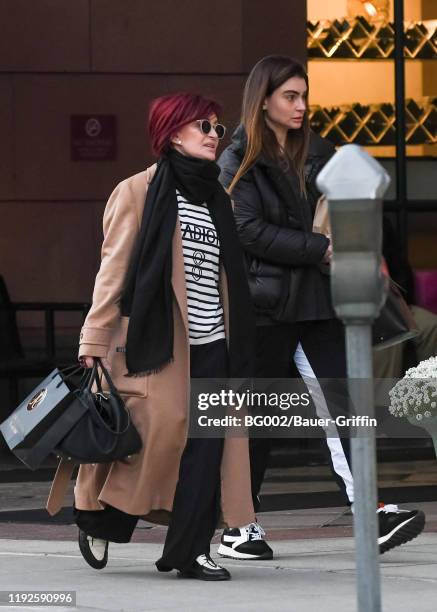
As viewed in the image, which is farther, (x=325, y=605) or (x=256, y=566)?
(x=256, y=566)

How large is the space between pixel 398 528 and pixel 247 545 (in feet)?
2.05

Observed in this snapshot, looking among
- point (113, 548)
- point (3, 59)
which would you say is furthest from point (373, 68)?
point (113, 548)

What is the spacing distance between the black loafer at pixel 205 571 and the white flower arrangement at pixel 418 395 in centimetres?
121

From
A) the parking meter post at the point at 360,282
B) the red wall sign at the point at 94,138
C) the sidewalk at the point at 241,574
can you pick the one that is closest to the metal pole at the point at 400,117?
the red wall sign at the point at 94,138

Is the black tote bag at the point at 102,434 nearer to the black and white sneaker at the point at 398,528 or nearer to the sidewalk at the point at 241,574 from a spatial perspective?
the sidewalk at the point at 241,574

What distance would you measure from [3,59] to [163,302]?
6880mm

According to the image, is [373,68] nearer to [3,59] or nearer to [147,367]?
[3,59]

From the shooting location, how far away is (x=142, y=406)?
252 inches

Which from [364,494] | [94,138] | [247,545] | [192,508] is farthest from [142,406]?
[94,138]

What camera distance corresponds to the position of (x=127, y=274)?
6441 mm

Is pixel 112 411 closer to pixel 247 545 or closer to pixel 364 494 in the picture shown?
pixel 247 545

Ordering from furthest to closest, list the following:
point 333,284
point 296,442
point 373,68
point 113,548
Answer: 1. point 373,68
2. point 296,442
3. point 113,548
4. point 333,284

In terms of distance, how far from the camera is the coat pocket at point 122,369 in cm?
639

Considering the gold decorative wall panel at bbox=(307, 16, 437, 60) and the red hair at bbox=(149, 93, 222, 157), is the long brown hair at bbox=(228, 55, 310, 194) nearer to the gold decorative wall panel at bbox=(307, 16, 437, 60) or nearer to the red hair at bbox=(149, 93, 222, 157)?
the red hair at bbox=(149, 93, 222, 157)
